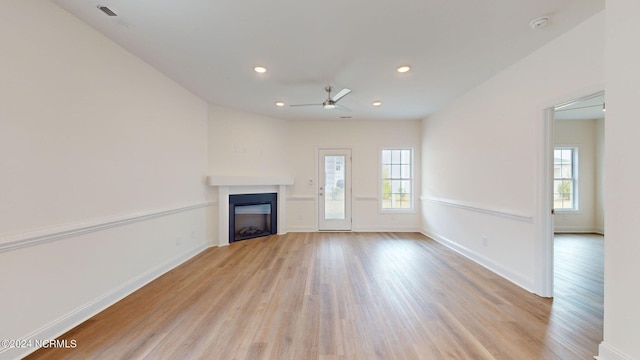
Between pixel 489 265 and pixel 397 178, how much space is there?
9.58 ft

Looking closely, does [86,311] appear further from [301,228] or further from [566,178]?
[566,178]

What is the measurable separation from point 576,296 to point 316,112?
4.59 meters

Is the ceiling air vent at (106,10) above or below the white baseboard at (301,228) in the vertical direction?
above

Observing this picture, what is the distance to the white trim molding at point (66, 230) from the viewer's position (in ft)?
5.57

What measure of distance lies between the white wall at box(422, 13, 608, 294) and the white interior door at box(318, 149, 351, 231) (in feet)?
7.29

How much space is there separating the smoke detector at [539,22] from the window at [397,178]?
3854mm

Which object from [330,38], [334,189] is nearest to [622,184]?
[330,38]

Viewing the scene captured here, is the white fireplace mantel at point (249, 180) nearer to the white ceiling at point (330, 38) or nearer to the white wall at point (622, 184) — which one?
the white ceiling at point (330, 38)

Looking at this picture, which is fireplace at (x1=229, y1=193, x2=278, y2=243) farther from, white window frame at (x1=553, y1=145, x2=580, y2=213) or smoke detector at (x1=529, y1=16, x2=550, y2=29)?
white window frame at (x1=553, y1=145, x2=580, y2=213)

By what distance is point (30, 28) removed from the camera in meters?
1.83

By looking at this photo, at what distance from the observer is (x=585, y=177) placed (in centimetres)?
589

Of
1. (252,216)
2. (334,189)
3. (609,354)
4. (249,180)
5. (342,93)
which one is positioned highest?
(342,93)

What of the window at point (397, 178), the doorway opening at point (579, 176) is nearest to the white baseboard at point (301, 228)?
the window at point (397, 178)

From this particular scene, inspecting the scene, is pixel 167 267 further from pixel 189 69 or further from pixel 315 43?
pixel 315 43
